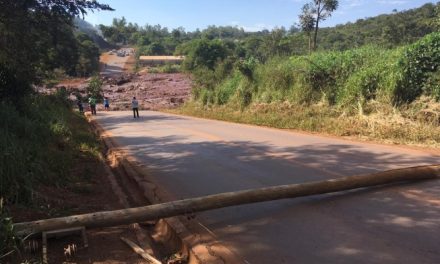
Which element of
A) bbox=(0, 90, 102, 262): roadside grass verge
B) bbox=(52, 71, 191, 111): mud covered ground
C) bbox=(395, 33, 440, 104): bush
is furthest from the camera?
bbox=(52, 71, 191, 111): mud covered ground

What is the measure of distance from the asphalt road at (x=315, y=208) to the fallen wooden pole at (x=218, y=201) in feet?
0.60

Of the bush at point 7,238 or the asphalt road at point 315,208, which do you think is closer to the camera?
the bush at point 7,238

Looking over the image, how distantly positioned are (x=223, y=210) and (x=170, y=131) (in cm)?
1235

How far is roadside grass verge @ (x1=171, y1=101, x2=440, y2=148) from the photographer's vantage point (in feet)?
42.0

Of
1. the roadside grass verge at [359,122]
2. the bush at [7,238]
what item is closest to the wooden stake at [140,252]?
the bush at [7,238]

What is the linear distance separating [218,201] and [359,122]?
10091 mm

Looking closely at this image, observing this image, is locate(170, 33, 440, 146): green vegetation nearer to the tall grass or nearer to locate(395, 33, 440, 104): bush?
locate(395, 33, 440, 104): bush

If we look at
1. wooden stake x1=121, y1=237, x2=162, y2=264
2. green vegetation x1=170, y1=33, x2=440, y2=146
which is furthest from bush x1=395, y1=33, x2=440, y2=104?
wooden stake x1=121, y1=237, x2=162, y2=264

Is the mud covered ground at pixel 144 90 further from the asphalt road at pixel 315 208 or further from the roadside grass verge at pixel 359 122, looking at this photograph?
the asphalt road at pixel 315 208

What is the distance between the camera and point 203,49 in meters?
77.6

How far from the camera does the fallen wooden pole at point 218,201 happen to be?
5771mm

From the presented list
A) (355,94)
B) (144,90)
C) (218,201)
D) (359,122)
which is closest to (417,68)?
(355,94)

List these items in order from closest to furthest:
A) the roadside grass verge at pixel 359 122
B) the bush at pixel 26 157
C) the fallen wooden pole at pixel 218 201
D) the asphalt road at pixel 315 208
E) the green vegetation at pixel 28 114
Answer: the asphalt road at pixel 315 208, the fallen wooden pole at pixel 218 201, the bush at pixel 26 157, the green vegetation at pixel 28 114, the roadside grass verge at pixel 359 122

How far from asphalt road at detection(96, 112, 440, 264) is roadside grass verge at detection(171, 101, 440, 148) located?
148cm
